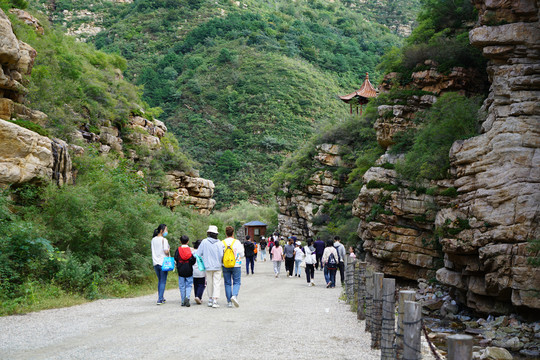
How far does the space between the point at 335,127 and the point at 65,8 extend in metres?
83.4

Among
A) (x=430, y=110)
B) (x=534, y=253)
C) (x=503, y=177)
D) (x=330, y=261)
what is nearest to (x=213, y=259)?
(x=330, y=261)

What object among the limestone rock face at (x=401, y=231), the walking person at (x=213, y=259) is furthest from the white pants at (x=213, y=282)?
the limestone rock face at (x=401, y=231)

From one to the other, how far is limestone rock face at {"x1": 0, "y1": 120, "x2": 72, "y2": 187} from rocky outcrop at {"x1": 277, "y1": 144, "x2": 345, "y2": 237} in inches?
1100

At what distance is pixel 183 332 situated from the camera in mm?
8312

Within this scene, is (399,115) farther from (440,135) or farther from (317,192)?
(317,192)

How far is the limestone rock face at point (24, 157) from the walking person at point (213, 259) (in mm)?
5921

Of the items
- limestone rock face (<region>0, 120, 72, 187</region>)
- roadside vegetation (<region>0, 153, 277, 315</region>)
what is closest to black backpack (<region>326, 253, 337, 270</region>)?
roadside vegetation (<region>0, 153, 277, 315</region>)

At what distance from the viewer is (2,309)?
955 centimetres

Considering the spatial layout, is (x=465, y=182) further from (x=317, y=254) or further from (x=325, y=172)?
(x=325, y=172)

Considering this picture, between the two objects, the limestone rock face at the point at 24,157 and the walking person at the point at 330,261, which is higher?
the limestone rock face at the point at 24,157

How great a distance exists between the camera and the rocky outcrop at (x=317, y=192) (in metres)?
40.7

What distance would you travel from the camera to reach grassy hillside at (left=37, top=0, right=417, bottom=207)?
229 ft

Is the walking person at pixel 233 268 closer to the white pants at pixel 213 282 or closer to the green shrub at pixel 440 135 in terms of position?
the white pants at pixel 213 282

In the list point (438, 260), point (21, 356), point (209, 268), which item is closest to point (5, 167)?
point (209, 268)
